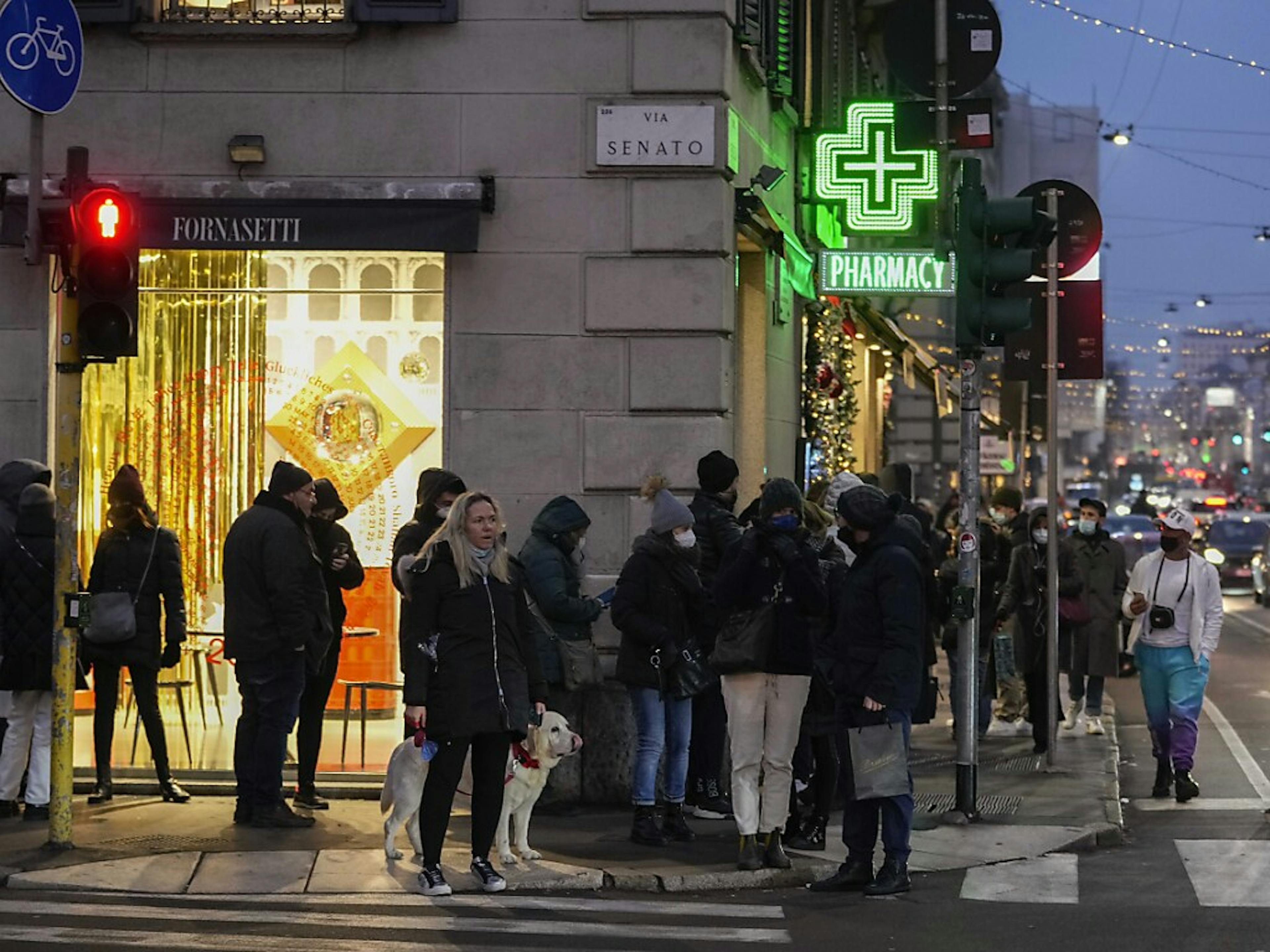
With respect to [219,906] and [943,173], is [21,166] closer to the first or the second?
[219,906]

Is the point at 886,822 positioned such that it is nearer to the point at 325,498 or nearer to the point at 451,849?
the point at 451,849

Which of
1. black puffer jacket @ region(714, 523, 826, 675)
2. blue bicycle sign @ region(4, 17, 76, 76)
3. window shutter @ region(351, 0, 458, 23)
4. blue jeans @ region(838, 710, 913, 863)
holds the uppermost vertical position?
window shutter @ region(351, 0, 458, 23)

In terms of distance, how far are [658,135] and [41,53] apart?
3.92 m

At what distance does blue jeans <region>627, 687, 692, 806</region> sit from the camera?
11578mm

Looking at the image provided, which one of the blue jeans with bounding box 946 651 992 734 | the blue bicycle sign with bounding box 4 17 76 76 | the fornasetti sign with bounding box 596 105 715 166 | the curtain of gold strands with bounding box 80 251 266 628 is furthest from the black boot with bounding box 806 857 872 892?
the blue bicycle sign with bounding box 4 17 76 76

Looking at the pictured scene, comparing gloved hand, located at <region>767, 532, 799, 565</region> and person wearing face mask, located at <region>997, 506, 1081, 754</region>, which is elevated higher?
gloved hand, located at <region>767, 532, 799, 565</region>

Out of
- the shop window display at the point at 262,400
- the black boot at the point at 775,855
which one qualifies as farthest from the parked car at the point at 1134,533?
the black boot at the point at 775,855

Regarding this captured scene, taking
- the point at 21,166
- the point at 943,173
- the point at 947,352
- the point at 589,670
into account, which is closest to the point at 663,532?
the point at 589,670

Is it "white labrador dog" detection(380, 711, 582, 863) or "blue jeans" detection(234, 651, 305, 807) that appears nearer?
"white labrador dog" detection(380, 711, 582, 863)

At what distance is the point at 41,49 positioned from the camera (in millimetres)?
10984

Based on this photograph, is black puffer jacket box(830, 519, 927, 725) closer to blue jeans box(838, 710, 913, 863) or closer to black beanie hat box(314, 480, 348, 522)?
blue jeans box(838, 710, 913, 863)

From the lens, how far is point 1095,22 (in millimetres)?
25500

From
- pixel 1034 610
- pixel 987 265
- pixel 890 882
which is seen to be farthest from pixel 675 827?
pixel 1034 610

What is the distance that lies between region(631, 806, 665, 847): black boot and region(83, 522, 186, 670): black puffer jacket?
3011mm
